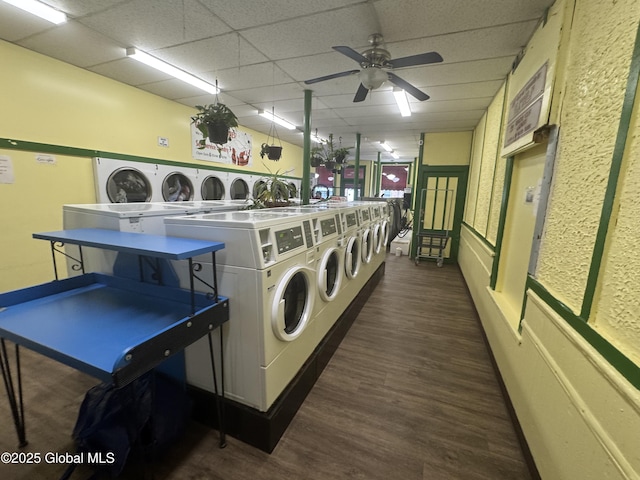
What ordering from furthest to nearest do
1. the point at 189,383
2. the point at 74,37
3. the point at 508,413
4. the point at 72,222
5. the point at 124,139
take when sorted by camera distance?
the point at 124,139, the point at 74,37, the point at 72,222, the point at 508,413, the point at 189,383

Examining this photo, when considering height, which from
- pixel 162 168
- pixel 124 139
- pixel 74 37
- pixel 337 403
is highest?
pixel 74 37

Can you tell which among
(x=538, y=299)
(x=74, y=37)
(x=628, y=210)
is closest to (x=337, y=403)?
(x=538, y=299)

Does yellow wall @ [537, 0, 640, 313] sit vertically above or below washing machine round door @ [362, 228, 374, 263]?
above

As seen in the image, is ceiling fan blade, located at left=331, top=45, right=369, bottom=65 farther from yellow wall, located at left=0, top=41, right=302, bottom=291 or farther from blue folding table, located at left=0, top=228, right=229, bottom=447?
yellow wall, located at left=0, top=41, right=302, bottom=291

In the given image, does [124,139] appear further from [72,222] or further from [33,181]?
[72,222]

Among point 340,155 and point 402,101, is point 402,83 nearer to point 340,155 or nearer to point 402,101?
point 402,101

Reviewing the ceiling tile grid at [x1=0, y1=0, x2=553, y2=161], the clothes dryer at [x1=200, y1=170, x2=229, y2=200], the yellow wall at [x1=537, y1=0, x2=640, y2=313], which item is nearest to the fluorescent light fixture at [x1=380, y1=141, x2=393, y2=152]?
the ceiling tile grid at [x1=0, y1=0, x2=553, y2=161]

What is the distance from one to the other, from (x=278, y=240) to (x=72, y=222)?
1.65 metres

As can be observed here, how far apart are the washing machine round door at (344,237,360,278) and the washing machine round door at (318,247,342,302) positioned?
144 millimetres

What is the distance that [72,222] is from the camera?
1944 mm

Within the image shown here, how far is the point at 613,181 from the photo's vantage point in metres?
0.96

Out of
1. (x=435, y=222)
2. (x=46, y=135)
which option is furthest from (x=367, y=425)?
(x=435, y=222)

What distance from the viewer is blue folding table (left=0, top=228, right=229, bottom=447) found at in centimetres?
97

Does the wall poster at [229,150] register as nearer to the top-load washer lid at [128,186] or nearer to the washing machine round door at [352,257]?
the top-load washer lid at [128,186]
